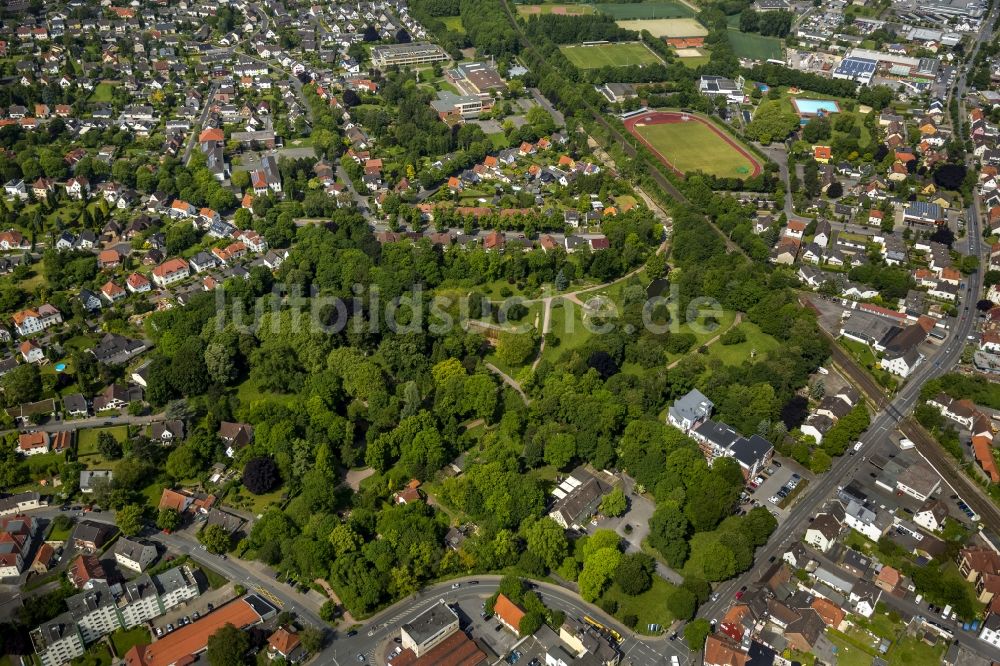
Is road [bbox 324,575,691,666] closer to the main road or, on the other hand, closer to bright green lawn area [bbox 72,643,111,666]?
the main road

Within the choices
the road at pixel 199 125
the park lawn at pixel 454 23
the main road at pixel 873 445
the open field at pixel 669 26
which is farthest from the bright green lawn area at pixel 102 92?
the main road at pixel 873 445

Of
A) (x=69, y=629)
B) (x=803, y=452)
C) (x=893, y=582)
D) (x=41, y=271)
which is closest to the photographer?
(x=69, y=629)

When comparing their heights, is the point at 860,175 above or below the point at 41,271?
above

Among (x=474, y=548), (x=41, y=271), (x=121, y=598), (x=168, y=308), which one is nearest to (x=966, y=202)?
(x=474, y=548)

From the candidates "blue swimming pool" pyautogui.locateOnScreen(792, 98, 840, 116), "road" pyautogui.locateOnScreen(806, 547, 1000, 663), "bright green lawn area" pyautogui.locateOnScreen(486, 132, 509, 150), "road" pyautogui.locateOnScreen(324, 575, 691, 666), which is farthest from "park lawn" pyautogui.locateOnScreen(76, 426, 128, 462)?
"blue swimming pool" pyautogui.locateOnScreen(792, 98, 840, 116)

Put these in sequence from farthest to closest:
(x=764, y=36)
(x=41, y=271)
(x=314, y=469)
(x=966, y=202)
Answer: (x=764, y=36) → (x=966, y=202) → (x=41, y=271) → (x=314, y=469)

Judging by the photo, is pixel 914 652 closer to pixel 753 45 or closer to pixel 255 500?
pixel 255 500

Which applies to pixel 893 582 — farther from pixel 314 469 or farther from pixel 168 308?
pixel 168 308
